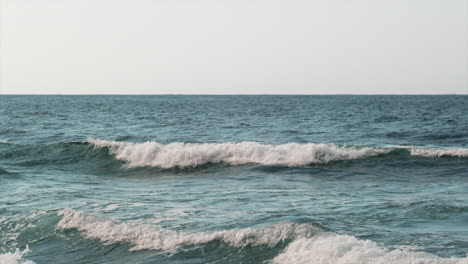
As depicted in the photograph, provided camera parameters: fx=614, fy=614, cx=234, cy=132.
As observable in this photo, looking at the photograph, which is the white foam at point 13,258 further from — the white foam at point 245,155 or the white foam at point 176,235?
the white foam at point 245,155

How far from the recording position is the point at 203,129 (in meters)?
37.6

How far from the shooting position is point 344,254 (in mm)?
8281

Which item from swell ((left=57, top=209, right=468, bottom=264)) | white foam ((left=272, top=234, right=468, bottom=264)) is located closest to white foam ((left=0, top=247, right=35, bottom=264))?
swell ((left=57, top=209, right=468, bottom=264))

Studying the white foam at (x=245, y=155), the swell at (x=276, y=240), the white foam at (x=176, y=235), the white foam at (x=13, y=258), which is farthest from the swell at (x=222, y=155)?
the white foam at (x=13, y=258)

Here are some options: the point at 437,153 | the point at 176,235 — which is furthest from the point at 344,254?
the point at 437,153

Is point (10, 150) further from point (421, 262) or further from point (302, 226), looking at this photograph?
point (421, 262)

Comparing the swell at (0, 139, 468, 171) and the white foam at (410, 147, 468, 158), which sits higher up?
the white foam at (410, 147, 468, 158)

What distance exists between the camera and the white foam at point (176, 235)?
31.3 feet

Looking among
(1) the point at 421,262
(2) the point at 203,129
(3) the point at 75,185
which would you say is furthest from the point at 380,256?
(2) the point at 203,129

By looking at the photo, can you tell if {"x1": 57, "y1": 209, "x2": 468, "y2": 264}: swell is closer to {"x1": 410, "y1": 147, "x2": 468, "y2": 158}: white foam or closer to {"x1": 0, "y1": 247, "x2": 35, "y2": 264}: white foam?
{"x1": 0, "y1": 247, "x2": 35, "y2": 264}: white foam

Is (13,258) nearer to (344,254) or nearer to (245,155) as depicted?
(344,254)

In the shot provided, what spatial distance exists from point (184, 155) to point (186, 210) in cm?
953

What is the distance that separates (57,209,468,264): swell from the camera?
811 centimetres

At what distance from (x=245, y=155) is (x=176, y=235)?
11697 millimetres
